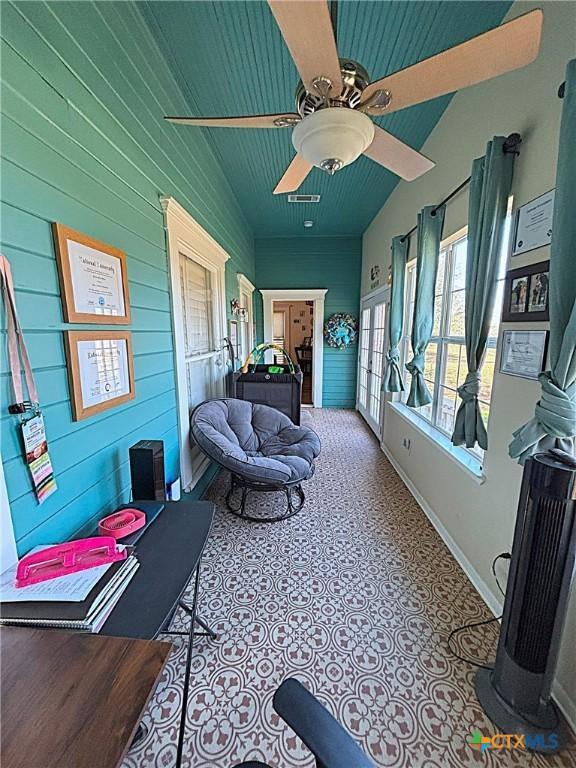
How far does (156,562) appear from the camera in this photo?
3.64 ft

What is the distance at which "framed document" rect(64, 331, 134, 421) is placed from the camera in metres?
1.23

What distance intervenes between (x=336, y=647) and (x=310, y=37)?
244 centimetres

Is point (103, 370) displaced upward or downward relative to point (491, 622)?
upward

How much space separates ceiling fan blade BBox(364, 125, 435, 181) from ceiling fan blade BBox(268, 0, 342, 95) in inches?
14.5

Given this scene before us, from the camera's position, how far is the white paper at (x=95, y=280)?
1229 mm

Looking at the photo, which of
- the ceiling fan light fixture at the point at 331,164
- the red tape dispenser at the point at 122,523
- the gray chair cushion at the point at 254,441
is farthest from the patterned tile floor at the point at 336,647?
the ceiling fan light fixture at the point at 331,164

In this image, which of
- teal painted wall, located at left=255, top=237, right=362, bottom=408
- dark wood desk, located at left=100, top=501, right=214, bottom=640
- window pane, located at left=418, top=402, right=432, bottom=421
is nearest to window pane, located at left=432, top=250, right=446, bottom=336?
window pane, located at left=418, top=402, right=432, bottom=421

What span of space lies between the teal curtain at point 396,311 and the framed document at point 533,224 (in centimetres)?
175

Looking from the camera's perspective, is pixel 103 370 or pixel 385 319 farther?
pixel 385 319

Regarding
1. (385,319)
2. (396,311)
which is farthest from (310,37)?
(385,319)

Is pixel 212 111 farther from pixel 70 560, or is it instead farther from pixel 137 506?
pixel 70 560

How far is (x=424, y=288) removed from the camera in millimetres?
2594

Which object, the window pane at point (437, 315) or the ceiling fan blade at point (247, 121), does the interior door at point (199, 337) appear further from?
the window pane at point (437, 315)

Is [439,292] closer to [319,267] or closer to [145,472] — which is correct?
[145,472]
